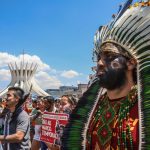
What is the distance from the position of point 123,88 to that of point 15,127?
2.55 m

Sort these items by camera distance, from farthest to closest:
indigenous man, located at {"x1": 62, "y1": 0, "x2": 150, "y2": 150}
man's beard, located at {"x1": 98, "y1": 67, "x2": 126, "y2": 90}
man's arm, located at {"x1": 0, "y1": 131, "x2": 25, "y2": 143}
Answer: man's arm, located at {"x1": 0, "y1": 131, "x2": 25, "y2": 143}, man's beard, located at {"x1": 98, "y1": 67, "x2": 126, "y2": 90}, indigenous man, located at {"x1": 62, "y1": 0, "x2": 150, "y2": 150}

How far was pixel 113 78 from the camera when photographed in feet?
8.46

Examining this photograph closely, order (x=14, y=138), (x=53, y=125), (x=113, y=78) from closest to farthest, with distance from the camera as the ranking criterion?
(x=113, y=78) < (x=14, y=138) < (x=53, y=125)

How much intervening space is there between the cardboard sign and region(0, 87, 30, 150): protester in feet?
0.87

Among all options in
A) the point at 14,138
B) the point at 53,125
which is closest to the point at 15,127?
the point at 14,138

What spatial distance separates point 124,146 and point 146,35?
0.82m

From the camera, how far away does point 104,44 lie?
2.77 meters

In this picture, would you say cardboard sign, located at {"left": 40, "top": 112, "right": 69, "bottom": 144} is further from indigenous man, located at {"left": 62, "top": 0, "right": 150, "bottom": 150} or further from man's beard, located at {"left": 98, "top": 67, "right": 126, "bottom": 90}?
man's beard, located at {"left": 98, "top": 67, "right": 126, "bottom": 90}

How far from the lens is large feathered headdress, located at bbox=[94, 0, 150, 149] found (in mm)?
2527

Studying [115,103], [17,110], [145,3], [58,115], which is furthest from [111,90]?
[17,110]

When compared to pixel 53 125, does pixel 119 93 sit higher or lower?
higher

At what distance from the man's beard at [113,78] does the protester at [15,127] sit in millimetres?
2387

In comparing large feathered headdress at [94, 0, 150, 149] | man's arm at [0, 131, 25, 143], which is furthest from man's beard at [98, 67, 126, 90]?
man's arm at [0, 131, 25, 143]

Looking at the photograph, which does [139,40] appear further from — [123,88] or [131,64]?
[123,88]
